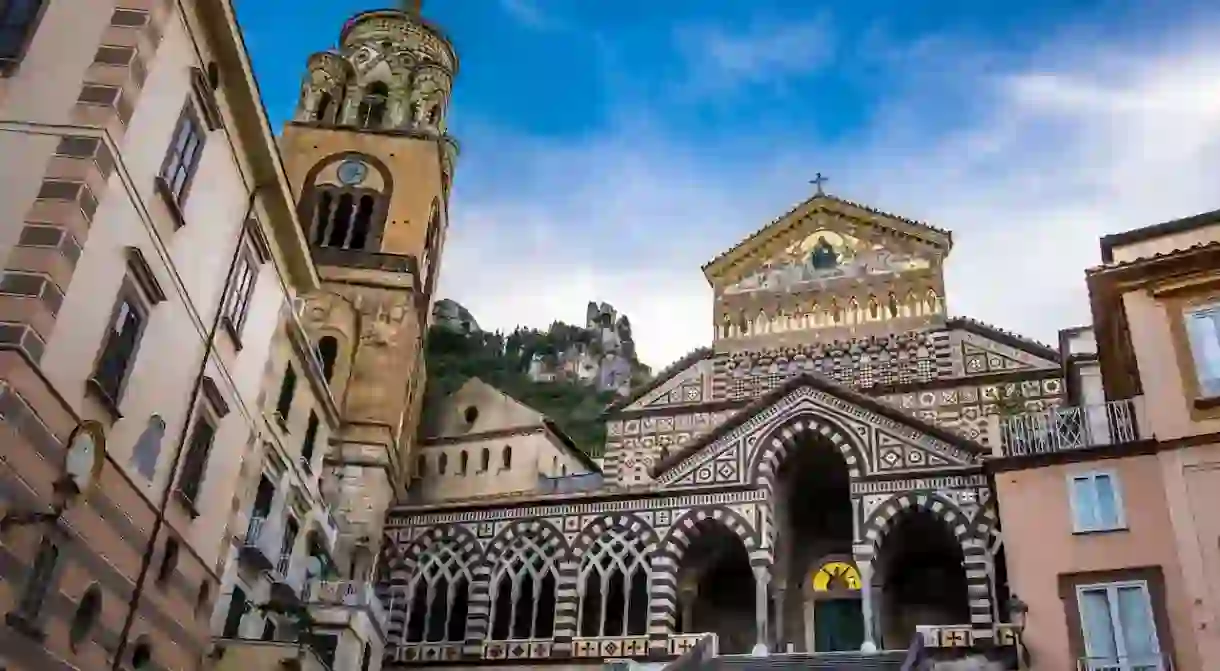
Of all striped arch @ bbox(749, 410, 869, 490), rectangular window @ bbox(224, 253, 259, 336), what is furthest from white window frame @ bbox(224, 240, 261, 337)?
striped arch @ bbox(749, 410, 869, 490)

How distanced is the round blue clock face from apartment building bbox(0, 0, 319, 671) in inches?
556

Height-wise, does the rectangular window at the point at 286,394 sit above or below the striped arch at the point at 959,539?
above

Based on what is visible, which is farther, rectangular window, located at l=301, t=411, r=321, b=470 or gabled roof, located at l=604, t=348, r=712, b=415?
gabled roof, located at l=604, t=348, r=712, b=415

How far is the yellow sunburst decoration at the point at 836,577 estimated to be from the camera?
875 inches

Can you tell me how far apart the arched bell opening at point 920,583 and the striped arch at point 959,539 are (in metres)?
0.53

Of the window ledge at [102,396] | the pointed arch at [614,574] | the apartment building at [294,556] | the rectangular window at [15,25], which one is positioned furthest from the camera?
the pointed arch at [614,574]

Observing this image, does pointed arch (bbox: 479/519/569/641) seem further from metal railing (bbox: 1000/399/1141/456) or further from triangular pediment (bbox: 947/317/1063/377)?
triangular pediment (bbox: 947/317/1063/377)

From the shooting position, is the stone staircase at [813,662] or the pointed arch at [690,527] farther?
the pointed arch at [690,527]

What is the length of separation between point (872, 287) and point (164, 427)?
19.5 metres

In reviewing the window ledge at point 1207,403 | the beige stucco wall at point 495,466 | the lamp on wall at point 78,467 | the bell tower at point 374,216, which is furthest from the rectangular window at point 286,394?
the window ledge at point 1207,403

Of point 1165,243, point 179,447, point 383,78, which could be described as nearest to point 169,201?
point 179,447

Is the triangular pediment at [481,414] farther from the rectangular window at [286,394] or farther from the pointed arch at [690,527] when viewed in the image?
the rectangular window at [286,394]

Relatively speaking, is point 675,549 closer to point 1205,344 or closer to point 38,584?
point 1205,344

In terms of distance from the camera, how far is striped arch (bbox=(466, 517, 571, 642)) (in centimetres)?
2188
